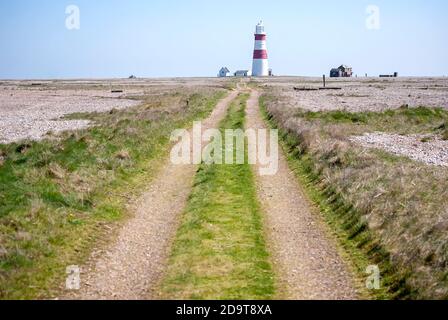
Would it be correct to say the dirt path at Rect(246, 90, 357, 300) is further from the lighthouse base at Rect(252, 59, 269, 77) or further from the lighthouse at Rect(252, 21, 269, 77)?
the lighthouse base at Rect(252, 59, 269, 77)

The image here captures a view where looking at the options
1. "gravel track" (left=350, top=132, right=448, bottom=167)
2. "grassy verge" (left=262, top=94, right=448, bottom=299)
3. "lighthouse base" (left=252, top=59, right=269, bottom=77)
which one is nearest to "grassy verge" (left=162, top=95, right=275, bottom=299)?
"grassy verge" (left=262, top=94, right=448, bottom=299)

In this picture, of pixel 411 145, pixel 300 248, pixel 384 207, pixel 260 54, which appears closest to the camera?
pixel 300 248

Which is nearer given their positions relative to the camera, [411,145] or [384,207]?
[384,207]

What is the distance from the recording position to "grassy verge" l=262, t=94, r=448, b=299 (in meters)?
10.5

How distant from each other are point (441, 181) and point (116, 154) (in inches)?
590

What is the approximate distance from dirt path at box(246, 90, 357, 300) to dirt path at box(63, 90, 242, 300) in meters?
3.22

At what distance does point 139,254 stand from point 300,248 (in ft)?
15.5

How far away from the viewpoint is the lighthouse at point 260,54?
153650 millimetres

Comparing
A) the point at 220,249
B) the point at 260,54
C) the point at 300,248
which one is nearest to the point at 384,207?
the point at 300,248

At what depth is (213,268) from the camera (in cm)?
1141

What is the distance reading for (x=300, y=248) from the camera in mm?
13039

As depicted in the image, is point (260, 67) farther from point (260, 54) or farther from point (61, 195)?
point (61, 195)

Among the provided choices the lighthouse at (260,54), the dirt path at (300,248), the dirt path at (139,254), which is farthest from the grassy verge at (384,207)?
the lighthouse at (260,54)

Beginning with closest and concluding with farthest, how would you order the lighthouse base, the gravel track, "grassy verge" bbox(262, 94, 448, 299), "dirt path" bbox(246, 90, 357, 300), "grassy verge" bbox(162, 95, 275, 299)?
"grassy verge" bbox(162, 95, 275, 299)
"grassy verge" bbox(262, 94, 448, 299)
"dirt path" bbox(246, 90, 357, 300)
the gravel track
the lighthouse base
